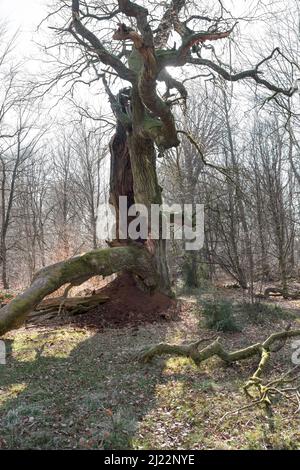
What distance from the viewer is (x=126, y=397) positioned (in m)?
4.51

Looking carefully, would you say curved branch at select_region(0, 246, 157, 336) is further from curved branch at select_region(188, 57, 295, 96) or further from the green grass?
curved branch at select_region(188, 57, 295, 96)

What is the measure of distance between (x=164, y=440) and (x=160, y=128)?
6.62 metres

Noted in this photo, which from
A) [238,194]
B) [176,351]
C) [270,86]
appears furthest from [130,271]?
[270,86]

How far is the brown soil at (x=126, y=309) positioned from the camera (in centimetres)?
830

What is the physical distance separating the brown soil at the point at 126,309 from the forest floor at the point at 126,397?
74cm

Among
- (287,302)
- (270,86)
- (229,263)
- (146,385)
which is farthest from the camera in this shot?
(287,302)

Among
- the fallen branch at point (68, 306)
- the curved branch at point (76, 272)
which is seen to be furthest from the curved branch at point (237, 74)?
the fallen branch at point (68, 306)

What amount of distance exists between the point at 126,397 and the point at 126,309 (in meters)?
4.23

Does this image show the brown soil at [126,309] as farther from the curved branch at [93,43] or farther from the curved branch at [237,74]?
the curved branch at [237,74]

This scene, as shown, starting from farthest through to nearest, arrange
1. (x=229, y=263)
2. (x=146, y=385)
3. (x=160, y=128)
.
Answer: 1. (x=229, y=263)
2. (x=160, y=128)
3. (x=146, y=385)

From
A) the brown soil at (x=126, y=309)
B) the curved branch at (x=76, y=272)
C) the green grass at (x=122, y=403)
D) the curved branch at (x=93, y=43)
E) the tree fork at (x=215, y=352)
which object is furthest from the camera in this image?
the brown soil at (x=126, y=309)

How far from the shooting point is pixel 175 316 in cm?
887

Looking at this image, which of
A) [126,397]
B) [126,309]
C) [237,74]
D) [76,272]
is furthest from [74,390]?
[237,74]

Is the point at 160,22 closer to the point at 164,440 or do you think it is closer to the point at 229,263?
the point at 229,263
